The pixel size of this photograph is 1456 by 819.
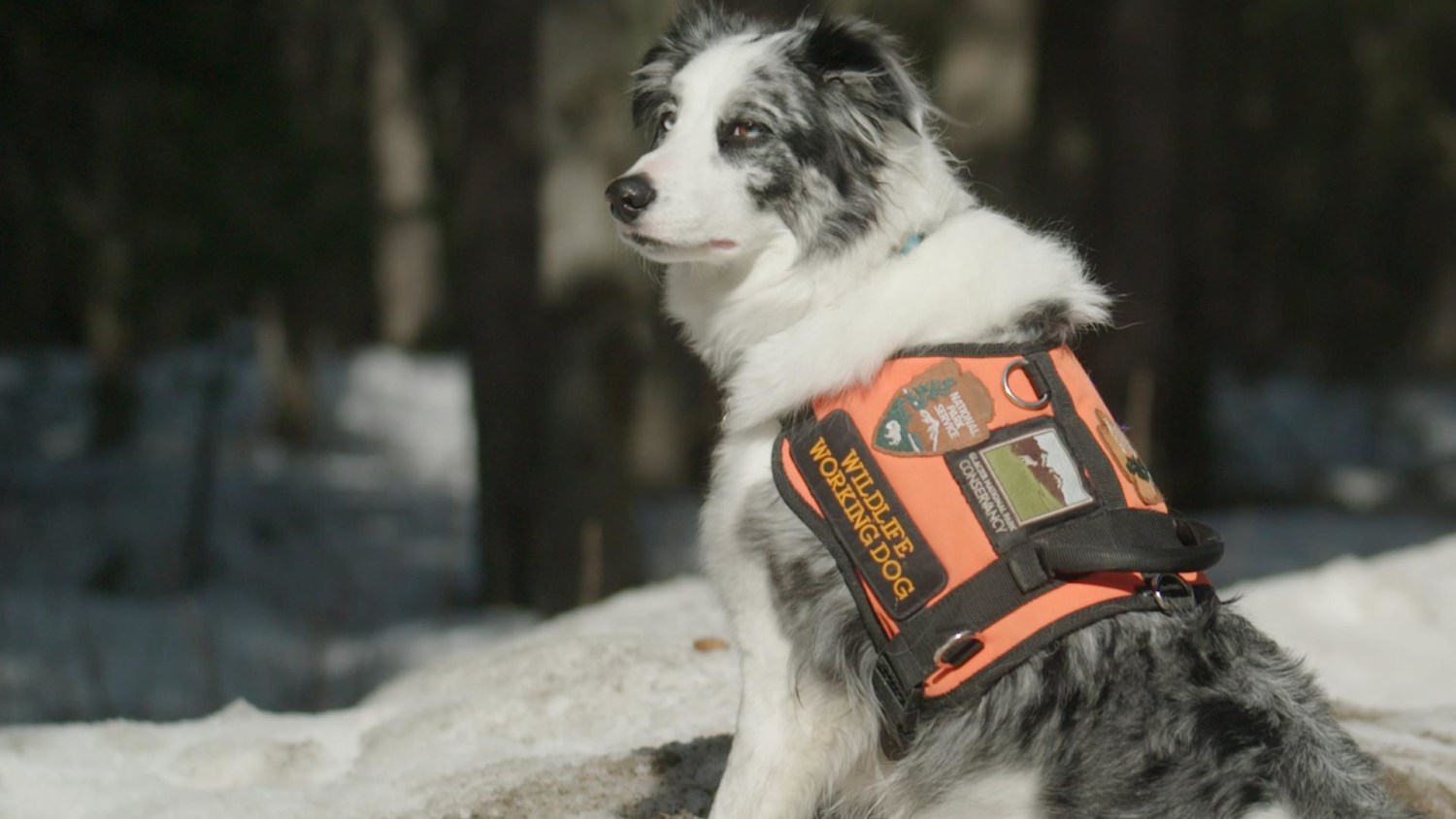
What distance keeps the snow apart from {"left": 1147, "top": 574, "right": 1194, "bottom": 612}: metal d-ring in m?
1.25

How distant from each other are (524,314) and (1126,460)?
6.31m

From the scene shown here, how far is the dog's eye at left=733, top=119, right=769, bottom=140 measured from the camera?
3.29 meters

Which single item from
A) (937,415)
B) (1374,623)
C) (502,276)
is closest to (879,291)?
(937,415)

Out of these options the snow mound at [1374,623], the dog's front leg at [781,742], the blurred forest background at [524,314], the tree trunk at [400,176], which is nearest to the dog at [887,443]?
the dog's front leg at [781,742]

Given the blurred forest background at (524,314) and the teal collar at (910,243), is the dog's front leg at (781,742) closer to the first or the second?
the teal collar at (910,243)

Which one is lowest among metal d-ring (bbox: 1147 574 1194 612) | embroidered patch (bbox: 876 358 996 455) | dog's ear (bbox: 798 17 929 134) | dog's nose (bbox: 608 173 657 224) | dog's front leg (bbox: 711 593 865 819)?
dog's front leg (bbox: 711 593 865 819)

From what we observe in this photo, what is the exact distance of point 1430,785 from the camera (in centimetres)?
356

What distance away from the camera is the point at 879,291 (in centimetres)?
312

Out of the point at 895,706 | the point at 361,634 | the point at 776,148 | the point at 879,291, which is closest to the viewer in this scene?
the point at 895,706

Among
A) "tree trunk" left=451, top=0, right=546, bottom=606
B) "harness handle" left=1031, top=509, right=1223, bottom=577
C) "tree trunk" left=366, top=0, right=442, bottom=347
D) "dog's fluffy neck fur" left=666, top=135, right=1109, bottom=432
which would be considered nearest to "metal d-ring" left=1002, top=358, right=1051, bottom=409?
"dog's fluffy neck fur" left=666, top=135, right=1109, bottom=432

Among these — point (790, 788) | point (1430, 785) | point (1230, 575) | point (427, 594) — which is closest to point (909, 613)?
point (790, 788)

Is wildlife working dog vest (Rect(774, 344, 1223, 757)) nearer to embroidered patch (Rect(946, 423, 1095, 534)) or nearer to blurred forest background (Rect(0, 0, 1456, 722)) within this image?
embroidered patch (Rect(946, 423, 1095, 534))

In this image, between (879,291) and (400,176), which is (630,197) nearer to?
(879,291)

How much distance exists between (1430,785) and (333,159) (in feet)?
34.4
